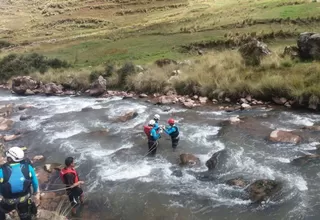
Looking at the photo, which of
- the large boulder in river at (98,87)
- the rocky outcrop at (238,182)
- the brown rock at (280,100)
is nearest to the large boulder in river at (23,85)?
the large boulder in river at (98,87)

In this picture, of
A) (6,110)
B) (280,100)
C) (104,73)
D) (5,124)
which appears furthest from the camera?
(104,73)

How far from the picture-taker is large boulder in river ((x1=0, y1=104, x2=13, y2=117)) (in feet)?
83.1

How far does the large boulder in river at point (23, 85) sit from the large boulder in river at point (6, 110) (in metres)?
4.47

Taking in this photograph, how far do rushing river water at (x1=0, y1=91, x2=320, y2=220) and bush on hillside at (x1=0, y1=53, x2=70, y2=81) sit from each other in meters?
13.2

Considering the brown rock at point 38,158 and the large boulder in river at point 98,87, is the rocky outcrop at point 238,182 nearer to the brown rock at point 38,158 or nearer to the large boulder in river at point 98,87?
the brown rock at point 38,158

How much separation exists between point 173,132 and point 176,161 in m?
1.47

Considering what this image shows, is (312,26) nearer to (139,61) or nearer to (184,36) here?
(184,36)

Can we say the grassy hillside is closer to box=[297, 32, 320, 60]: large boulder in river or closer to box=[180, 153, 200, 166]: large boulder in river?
box=[297, 32, 320, 60]: large boulder in river

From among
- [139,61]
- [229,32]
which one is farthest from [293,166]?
[229,32]

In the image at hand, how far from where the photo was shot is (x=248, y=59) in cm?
2500

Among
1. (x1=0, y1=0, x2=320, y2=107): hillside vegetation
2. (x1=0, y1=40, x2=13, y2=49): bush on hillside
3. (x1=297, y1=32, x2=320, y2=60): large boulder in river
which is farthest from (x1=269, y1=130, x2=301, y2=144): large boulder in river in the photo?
(x1=0, y1=40, x2=13, y2=49): bush on hillside

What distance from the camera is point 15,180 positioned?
9008 millimetres

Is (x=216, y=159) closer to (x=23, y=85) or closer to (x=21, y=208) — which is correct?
(x=21, y=208)

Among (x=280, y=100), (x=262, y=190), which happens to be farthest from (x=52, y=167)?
(x=280, y=100)
